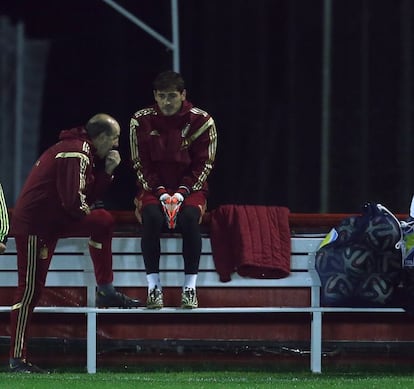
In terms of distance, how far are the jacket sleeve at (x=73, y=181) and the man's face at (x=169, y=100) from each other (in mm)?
502

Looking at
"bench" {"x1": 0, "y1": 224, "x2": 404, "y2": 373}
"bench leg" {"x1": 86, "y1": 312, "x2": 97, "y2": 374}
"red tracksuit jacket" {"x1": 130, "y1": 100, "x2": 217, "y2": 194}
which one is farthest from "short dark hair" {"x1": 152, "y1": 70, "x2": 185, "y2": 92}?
"bench leg" {"x1": 86, "y1": 312, "x2": 97, "y2": 374}

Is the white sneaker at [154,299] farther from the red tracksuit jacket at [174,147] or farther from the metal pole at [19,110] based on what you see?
Answer: the metal pole at [19,110]

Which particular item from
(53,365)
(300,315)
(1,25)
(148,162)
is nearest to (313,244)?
(300,315)

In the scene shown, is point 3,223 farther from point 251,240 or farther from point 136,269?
point 251,240

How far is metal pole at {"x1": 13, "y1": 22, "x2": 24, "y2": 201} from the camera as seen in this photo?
679 cm

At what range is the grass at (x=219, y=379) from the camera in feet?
18.1

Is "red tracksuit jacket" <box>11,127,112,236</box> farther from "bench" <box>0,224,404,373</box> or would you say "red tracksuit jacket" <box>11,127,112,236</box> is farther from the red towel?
the red towel

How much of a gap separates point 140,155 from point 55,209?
0.52 meters

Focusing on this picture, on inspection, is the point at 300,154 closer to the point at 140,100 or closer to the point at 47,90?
the point at 140,100

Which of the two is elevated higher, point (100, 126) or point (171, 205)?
point (100, 126)

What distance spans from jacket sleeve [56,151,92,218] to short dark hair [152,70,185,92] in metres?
0.54

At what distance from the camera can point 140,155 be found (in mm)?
6262

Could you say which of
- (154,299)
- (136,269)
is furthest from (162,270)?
(154,299)

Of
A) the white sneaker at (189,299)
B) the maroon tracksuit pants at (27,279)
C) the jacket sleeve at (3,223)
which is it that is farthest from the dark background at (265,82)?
the jacket sleeve at (3,223)
